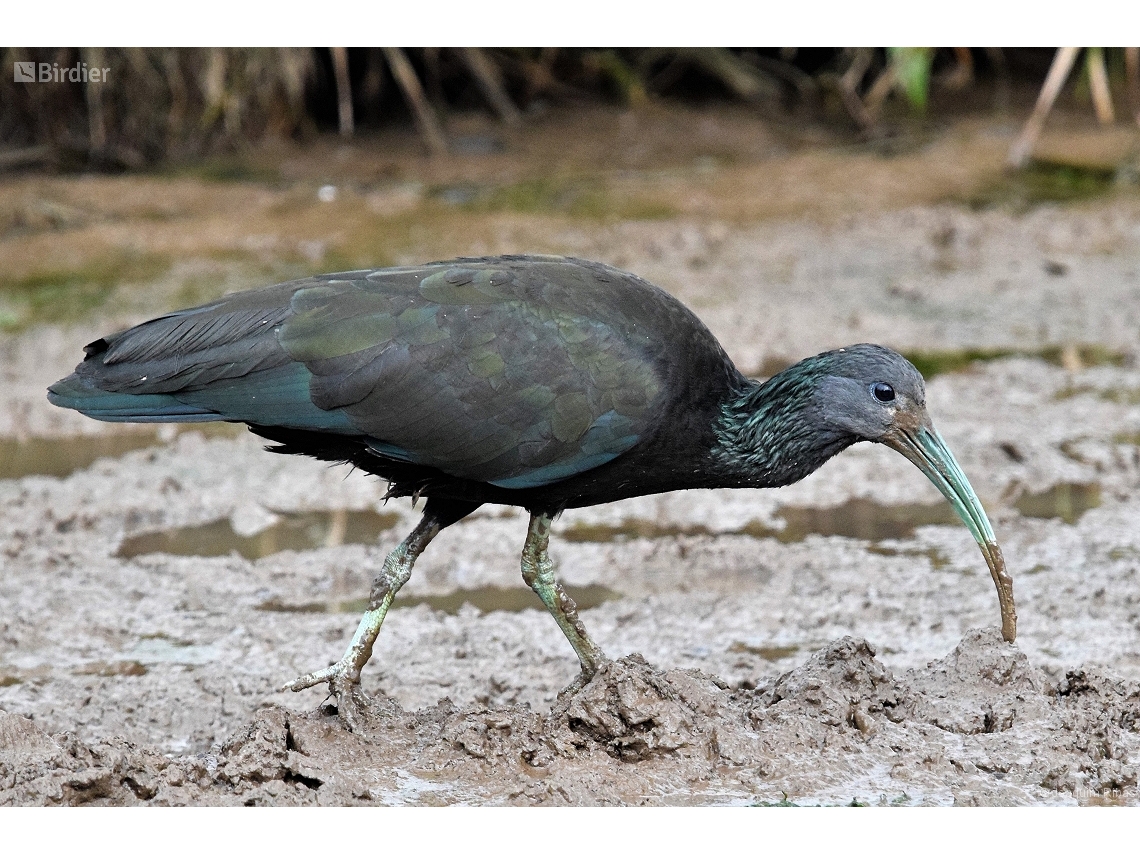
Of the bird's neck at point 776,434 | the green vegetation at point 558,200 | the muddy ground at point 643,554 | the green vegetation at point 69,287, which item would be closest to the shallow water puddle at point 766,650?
the muddy ground at point 643,554

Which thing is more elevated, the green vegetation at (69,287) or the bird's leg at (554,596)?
the bird's leg at (554,596)

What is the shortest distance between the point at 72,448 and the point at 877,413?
430 cm

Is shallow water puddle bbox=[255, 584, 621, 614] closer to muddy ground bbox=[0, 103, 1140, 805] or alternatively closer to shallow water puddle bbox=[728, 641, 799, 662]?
muddy ground bbox=[0, 103, 1140, 805]

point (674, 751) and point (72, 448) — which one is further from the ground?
point (674, 751)

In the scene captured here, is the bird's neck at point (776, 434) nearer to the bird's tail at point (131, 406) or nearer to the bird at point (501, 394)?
the bird at point (501, 394)

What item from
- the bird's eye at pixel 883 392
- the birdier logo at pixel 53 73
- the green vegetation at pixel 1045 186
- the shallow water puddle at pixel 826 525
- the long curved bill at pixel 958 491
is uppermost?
the bird's eye at pixel 883 392

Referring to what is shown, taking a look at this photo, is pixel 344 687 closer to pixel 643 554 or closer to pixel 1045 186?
pixel 643 554

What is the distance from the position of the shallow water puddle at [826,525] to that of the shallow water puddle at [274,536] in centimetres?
86

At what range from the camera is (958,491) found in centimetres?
474

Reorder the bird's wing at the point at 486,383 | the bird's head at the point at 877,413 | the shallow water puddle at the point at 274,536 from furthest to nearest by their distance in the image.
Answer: the shallow water puddle at the point at 274,536 < the bird's head at the point at 877,413 < the bird's wing at the point at 486,383

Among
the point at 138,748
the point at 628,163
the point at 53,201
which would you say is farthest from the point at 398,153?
the point at 138,748

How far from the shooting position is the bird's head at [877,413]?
4.71 metres

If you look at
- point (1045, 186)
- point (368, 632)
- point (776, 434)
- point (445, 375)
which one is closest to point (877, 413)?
point (776, 434)

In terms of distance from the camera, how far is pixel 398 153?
38.1 feet
